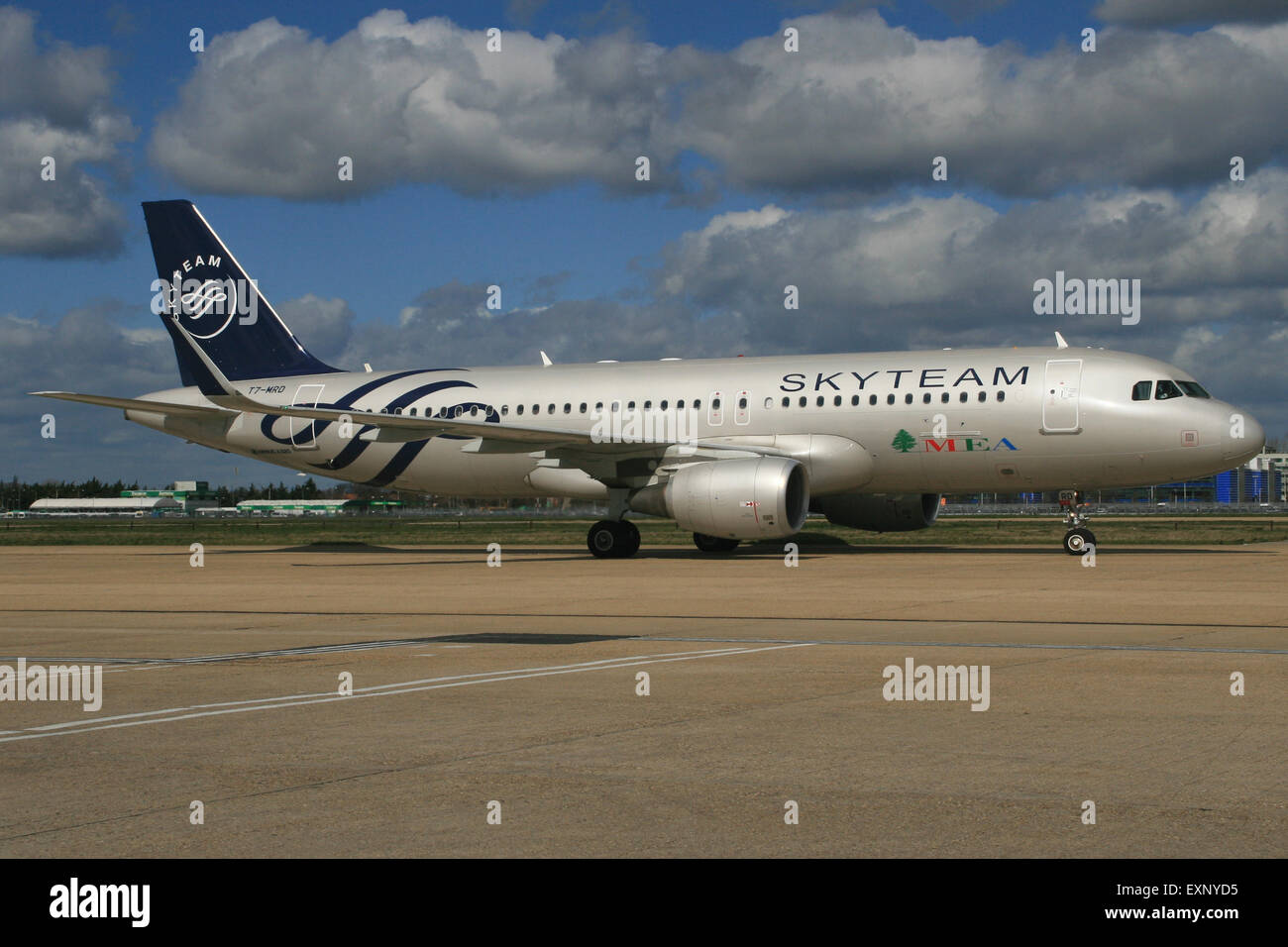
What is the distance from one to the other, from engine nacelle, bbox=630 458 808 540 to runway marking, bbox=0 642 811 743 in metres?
13.8

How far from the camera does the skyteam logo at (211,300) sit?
38.7 m

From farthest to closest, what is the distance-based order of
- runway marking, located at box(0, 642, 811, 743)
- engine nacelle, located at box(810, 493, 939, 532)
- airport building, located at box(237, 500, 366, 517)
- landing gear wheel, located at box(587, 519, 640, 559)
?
airport building, located at box(237, 500, 366, 517), engine nacelle, located at box(810, 493, 939, 532), landing gear wheel, located at box(587, 519, 640, 559), runway marking, located at box(0, 642, 811, 743)

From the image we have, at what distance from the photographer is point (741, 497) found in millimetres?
27062

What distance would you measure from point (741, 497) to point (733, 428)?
447 centimetres

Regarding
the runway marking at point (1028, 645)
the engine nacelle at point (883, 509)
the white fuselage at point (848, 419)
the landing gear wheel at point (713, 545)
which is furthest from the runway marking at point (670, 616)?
the engine nacelle at point (883, 509)

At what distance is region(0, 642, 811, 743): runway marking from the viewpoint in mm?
8500

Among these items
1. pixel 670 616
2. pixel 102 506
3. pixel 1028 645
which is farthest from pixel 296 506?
pixel 1028 645

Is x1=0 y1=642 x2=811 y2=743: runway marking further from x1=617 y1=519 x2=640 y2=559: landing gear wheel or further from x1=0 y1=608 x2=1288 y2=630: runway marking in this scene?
x1=617 y1=519 x2=640 y2=559: landing gear wheel

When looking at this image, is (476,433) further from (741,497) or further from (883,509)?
(883,509)

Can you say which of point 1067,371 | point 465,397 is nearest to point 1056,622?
point 1067,371

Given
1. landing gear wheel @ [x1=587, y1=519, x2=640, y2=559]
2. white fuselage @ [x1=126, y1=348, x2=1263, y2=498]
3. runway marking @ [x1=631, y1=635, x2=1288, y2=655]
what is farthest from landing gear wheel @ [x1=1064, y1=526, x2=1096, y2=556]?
runway marking @ [x1=631, y1=635, x2=1288, y2=655]

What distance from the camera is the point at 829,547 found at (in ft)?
116
